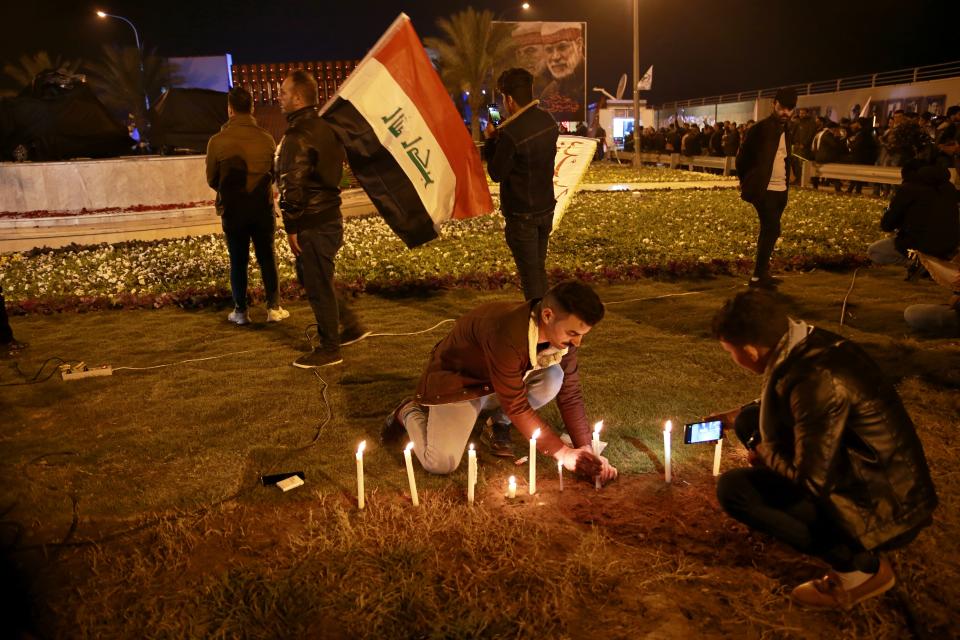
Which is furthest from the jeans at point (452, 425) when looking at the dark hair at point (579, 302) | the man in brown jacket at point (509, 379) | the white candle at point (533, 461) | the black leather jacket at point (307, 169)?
the black leather jacket at point (307, 169)

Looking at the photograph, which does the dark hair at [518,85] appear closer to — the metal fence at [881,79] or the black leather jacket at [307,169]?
the black leather jacket at [307,169]

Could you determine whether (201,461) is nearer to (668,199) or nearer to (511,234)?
(511,234)

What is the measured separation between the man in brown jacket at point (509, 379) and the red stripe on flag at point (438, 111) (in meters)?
1.63

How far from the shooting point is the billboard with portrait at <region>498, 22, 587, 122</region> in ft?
189

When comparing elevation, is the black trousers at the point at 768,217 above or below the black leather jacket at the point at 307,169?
below

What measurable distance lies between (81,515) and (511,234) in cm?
345

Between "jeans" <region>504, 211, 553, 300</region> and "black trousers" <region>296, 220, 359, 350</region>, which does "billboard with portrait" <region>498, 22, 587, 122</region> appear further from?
"jeans" <region>504, 211, 553, 300</region>

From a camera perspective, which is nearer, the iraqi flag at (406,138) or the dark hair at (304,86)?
the iraqi flag at (406,138)

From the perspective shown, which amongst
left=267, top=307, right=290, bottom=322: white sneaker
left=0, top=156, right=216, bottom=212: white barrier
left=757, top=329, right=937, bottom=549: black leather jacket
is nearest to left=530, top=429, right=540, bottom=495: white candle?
left=757, top=329, right=937, bottom=549: black leather jacket

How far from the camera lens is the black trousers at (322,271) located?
19.6ft

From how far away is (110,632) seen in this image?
3055 millimetres

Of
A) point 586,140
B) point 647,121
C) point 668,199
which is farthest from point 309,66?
point 586,140

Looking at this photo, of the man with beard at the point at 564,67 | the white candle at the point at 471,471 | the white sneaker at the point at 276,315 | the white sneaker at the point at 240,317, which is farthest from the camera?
the man with beard at the point at 564,67

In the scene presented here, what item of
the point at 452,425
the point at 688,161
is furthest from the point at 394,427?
the point at 688,161
